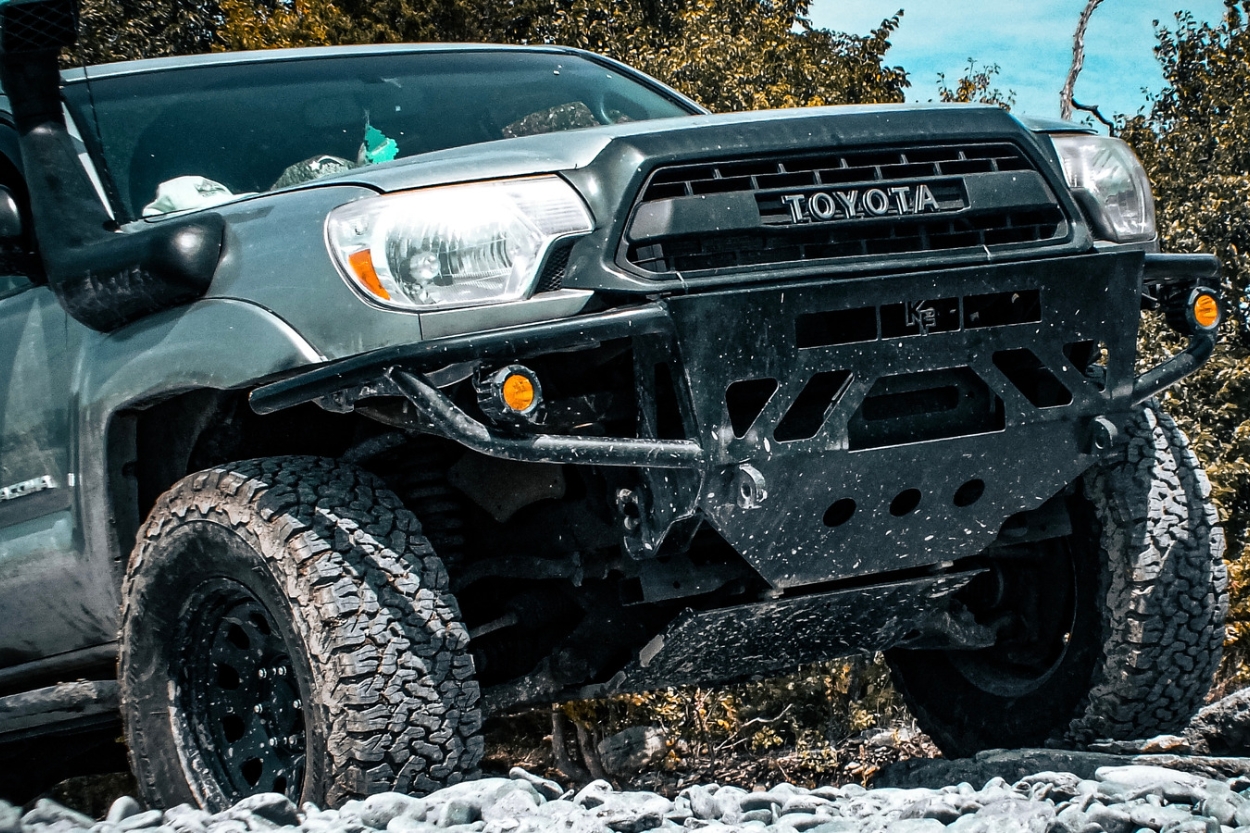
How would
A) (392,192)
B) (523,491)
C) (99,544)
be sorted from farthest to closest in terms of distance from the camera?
(99,544) < (523,491) < (392,192)

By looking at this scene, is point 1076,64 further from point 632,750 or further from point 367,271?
point 367,271

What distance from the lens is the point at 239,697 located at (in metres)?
3.30

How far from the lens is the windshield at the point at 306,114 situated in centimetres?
374

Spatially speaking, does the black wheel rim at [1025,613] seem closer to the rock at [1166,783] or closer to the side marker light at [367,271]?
the rock at [1166,783]

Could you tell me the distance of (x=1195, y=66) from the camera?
26000 mm

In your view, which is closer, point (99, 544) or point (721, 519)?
point (721, 519)

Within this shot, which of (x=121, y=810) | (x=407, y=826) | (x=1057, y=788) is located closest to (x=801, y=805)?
(x=1057, y=788)

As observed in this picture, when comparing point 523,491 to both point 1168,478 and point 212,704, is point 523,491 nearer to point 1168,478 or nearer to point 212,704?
point 212,704

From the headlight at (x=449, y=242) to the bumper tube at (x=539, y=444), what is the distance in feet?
0.59

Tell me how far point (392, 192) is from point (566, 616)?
4.05ft

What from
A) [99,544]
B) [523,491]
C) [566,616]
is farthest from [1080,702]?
[99,544]

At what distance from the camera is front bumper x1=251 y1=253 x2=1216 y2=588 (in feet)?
9.16

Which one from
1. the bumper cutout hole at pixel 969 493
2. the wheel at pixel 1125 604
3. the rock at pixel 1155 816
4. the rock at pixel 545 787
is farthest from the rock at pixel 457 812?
the wheel at pixel 1125 604

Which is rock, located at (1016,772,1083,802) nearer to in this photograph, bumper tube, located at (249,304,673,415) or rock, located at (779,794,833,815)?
rock, located at (779,794,833,815)
